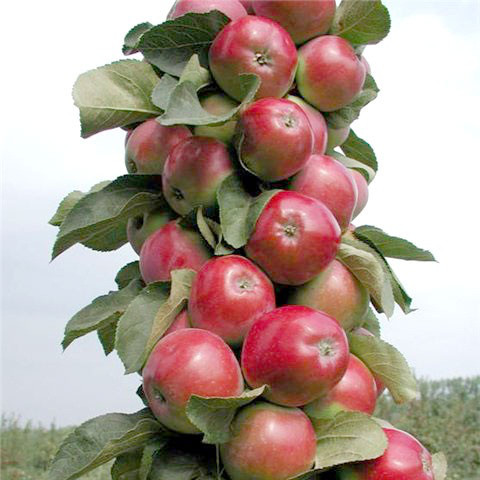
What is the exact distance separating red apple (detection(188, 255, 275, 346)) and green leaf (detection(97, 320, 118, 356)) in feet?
1.08

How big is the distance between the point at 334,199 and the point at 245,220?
18 centimetres

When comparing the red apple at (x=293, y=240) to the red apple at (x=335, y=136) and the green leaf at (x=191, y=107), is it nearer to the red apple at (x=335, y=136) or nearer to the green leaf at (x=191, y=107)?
the green leaf at (x=191, y=107)

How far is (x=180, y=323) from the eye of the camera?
125 centimetres

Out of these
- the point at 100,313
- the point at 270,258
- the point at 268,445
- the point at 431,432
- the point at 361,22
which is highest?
the point at 361,22

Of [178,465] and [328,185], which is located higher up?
[328,185]

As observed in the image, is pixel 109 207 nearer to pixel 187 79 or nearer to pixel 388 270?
pixel 187 79

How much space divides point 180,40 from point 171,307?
53 centimetres

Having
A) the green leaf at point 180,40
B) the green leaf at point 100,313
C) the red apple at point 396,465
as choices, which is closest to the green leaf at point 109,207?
the green leaf at point 100,313

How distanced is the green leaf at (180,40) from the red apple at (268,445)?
663 mm

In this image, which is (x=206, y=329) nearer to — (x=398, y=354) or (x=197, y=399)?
(x=197, y=399)

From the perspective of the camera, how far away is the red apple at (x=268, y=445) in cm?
112

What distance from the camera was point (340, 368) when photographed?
1154 mm

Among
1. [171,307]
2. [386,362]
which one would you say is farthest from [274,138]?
[386,362]

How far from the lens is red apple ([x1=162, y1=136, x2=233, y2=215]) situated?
4.24 ft
